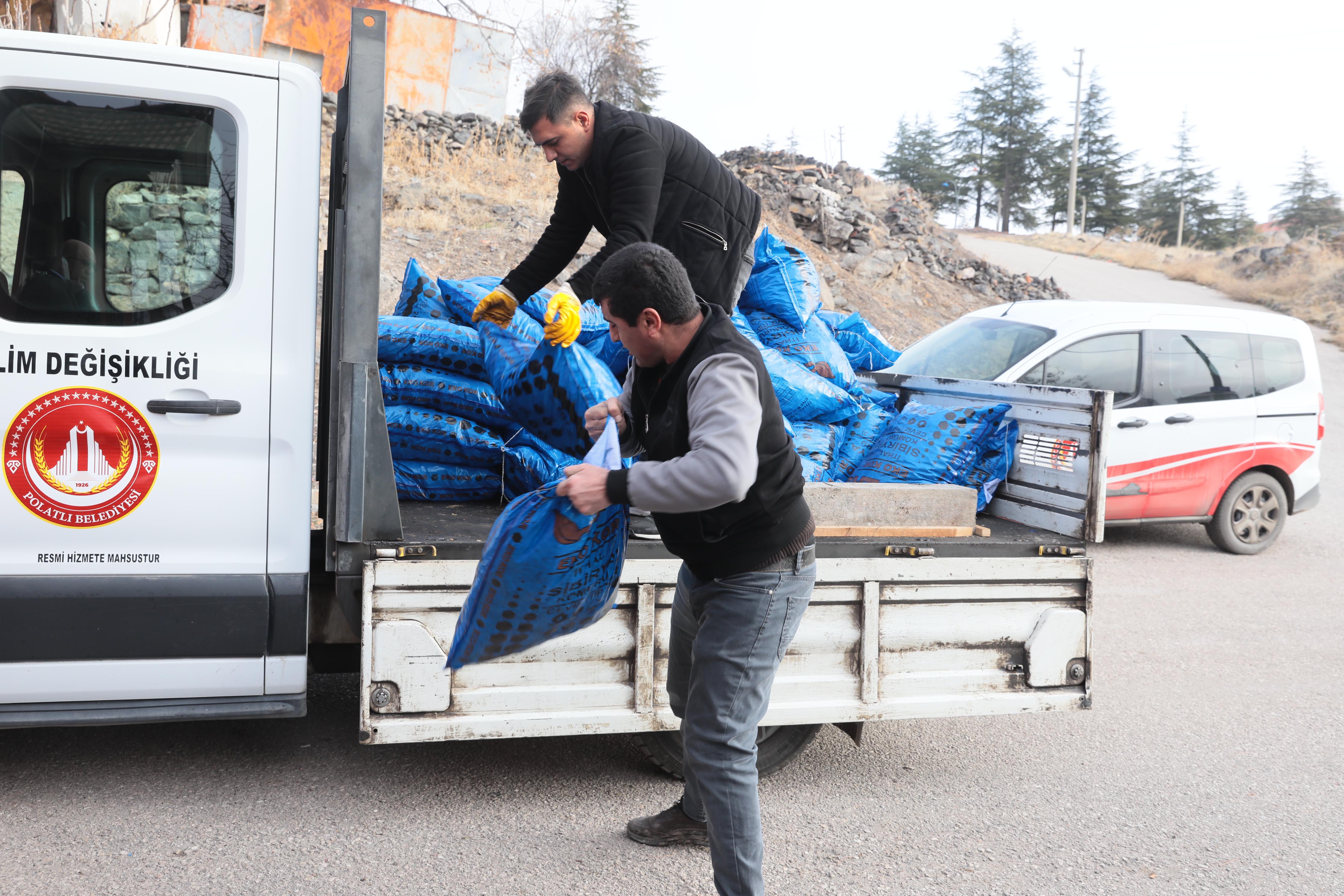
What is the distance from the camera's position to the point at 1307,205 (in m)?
52.4

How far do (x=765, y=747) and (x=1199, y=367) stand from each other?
19.0ft

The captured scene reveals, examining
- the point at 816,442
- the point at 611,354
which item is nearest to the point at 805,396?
the point at 816,442

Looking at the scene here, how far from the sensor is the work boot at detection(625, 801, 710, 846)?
9.71 ft

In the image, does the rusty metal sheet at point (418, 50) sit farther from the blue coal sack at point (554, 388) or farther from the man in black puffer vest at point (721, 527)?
the man in black puffer vest at point (721, 527)

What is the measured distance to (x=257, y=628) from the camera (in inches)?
114

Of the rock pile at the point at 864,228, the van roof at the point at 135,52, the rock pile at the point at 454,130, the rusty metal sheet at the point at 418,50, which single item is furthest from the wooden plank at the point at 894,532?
the rusty metal sheet at the point at 418,50

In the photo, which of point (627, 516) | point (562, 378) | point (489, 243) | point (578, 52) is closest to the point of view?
point (627, 516)

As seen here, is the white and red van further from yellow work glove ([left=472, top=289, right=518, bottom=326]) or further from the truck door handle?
the truck door handle

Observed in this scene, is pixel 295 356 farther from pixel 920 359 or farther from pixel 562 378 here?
pixel 920 359

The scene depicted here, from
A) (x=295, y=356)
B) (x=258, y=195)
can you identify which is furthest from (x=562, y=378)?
(x=258, y=195)

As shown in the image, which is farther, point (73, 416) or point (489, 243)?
point (489, 243)

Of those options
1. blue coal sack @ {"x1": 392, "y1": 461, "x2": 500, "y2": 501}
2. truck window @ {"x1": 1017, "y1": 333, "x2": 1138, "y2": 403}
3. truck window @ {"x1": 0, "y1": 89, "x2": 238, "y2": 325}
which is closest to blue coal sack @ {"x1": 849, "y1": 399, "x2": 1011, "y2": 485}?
blue coal sack @ {"x1": 392, "y1": 461, "x2": 500, "y2": 501}

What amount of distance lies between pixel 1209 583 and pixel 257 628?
21.2ft

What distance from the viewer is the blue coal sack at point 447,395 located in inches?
139
